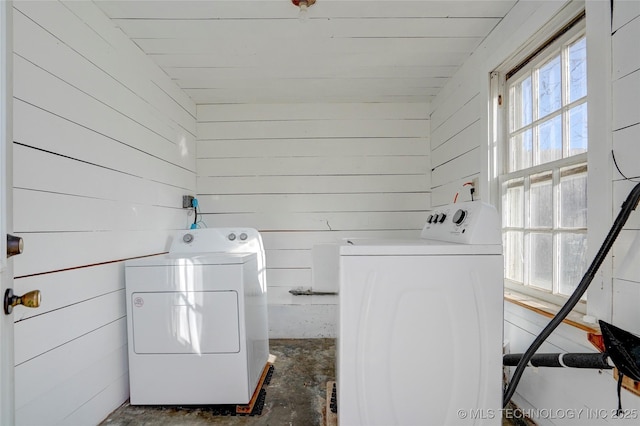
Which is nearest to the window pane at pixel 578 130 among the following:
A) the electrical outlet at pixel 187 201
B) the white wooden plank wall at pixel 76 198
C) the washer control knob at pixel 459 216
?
the washer control knob at pixel 459 216

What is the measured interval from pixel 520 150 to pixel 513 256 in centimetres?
59

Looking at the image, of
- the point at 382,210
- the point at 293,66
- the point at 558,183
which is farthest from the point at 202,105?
the point at 558,183

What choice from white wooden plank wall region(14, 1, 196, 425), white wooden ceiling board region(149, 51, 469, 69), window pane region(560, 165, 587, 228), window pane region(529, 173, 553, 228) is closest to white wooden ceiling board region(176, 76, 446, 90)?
white wooden ceiling board region(149, 51, 469, 69)

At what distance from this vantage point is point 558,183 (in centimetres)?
144

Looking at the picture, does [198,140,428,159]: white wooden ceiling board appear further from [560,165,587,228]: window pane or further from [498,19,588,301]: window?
[560,165,587,228]: window pane

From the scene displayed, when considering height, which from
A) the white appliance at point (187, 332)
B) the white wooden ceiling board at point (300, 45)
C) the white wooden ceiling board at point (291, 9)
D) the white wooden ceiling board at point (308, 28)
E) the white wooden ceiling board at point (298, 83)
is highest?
the white wooden ceiling board at point (291, 9)

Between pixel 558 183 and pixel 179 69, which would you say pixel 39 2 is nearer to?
pixel 179 69

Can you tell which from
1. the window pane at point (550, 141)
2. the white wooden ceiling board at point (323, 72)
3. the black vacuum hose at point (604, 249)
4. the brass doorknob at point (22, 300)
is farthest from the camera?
the white wooden ceiling board at point (323, 72)

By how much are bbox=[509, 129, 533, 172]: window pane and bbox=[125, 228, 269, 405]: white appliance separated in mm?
1633

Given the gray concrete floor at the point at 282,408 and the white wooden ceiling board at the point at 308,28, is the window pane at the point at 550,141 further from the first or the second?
the gray concrete floor at the point at 282,408

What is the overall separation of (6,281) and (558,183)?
2.04 metres

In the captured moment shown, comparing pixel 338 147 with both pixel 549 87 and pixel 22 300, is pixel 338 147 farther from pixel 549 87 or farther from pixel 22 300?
pixel 22 300

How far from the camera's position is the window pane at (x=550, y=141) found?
145cm

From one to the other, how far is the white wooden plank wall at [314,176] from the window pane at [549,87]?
1.37m
